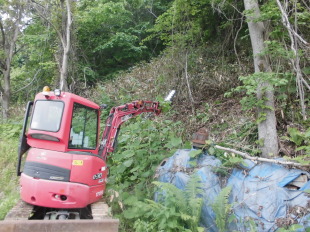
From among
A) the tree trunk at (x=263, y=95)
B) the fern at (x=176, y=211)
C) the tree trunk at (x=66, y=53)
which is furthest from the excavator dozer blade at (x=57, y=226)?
the tree trunk at (x=66, y=53)

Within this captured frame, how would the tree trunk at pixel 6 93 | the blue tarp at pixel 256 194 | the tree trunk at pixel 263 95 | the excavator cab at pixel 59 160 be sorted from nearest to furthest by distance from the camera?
the blue tarp at pixel 256 194
the excavator cab at pixel 59 160
the tree trunk at pixel 263 95
the tree trunk at pixel 6 93

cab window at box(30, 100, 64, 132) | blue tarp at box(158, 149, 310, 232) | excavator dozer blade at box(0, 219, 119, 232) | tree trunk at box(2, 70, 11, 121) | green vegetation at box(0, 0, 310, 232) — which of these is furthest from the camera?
tree trunk at box(2, 70, 11, 121)

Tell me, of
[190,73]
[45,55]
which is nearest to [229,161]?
[190,73]

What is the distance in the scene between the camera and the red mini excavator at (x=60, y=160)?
4039 millimetres

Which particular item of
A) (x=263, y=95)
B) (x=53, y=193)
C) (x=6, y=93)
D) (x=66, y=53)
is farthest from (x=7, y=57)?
(x=263, y=95)

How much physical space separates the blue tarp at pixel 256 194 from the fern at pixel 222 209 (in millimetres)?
119

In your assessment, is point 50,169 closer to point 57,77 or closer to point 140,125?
point 140,125

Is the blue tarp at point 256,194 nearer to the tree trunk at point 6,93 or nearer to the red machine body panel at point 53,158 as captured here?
the red machine body panel at point 53,158

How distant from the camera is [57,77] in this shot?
13.1m

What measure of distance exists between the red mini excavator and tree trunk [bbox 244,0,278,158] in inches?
118

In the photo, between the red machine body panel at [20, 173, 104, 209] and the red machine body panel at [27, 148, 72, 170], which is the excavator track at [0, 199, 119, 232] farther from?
the red machine body panel at [27, 148, 72, 170]

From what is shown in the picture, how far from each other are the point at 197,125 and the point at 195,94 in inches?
70.0

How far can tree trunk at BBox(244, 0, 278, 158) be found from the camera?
16.9ft

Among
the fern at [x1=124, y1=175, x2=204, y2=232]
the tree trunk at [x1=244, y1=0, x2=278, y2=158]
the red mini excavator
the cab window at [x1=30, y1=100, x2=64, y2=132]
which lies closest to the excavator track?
the red mini excavator
